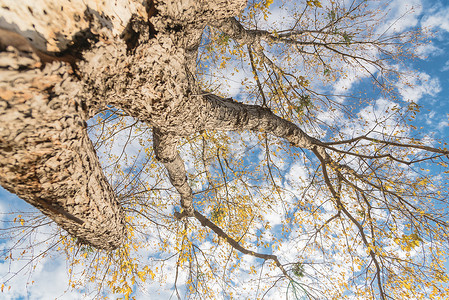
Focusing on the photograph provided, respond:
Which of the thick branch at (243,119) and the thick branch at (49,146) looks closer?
the thick branch at (49,146)

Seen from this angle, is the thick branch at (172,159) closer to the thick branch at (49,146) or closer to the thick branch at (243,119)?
the thick branch at (243,119)

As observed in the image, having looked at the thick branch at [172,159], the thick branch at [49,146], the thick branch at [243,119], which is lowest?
the thick branch at [49,146]

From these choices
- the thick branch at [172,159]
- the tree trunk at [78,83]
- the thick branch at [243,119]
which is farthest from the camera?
the thick branch at [172,159]

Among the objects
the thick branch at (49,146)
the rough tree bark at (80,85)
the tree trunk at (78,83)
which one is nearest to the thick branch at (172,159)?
the rough tree bark at (80,85)

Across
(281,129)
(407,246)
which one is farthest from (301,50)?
(407,246)

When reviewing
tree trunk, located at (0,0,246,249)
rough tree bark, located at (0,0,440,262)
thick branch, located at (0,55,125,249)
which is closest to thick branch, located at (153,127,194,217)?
rough tree bark, located at (0,0,440,262)

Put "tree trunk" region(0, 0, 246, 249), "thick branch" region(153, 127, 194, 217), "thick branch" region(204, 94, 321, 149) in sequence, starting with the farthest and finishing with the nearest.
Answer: "thick branch" region(153, 127, 194, 217) → "thick branch" region(204, 94, 321, 149) → "tree trunk" region(0, 0, 246, 249)

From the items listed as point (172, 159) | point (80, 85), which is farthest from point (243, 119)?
point (80, 85)

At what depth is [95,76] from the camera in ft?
3.86

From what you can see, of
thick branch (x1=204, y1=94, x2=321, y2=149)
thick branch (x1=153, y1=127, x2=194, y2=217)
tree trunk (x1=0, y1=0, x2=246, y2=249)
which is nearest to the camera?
tree trunk (x1=0, y1=0, x2=246, y2=249)

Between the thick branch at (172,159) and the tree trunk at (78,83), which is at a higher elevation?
the thick branch at (172,159)

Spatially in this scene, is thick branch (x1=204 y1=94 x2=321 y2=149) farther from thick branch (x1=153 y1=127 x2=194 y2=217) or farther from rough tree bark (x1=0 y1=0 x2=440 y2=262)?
thick branch (x1=153 y1=127 x2=194 y2=217)

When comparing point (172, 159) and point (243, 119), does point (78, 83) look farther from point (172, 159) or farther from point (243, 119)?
point (172, 159)

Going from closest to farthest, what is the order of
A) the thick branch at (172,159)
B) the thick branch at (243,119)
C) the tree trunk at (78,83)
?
the tree trunk at (78,83)
the thick branch at (243,119)
the thick branch at (172,159)
